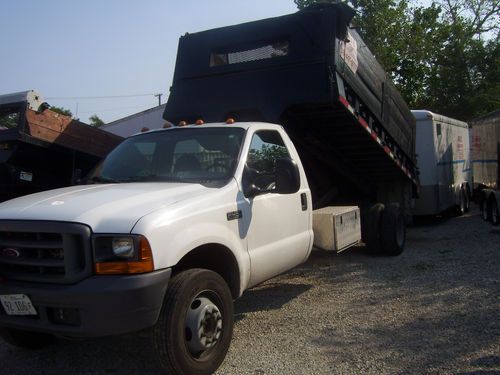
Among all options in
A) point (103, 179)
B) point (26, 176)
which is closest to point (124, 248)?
point (103, 179)

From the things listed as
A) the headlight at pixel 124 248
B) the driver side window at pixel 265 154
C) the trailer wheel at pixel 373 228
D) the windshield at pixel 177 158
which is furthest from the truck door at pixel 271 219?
the trailer wheel at pixel 373 228

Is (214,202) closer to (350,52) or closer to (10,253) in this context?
(10,253)

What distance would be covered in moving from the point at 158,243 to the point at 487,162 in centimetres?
1149

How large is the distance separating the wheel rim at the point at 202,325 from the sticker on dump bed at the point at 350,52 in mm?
3871

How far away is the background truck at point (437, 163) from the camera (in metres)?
12.2

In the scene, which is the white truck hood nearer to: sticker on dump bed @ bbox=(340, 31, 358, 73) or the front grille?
the front grille

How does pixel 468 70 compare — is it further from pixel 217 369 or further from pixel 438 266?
pixel 217 369

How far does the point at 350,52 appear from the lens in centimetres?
691

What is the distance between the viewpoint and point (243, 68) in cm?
688

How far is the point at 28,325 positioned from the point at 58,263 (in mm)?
479

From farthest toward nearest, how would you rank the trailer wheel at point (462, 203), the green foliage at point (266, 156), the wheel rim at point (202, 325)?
the trailer wheel at point (462, 203)
the green foliage at point (266, 156)
the wheel rim at point (202, 325)

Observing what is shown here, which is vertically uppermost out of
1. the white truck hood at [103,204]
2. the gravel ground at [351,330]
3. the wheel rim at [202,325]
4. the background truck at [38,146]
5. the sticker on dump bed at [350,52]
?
the sticker on dump bed at [350,52]

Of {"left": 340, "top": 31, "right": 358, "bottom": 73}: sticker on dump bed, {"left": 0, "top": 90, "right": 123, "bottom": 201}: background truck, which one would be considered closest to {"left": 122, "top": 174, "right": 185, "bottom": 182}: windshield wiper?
{"left": 0, "top": 90, "right": 123, "bottom": 201}: background truck

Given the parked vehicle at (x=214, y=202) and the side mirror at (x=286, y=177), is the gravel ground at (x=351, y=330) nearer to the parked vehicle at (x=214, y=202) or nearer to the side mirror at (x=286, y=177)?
the parked vehicle at (x=214, y=202)
